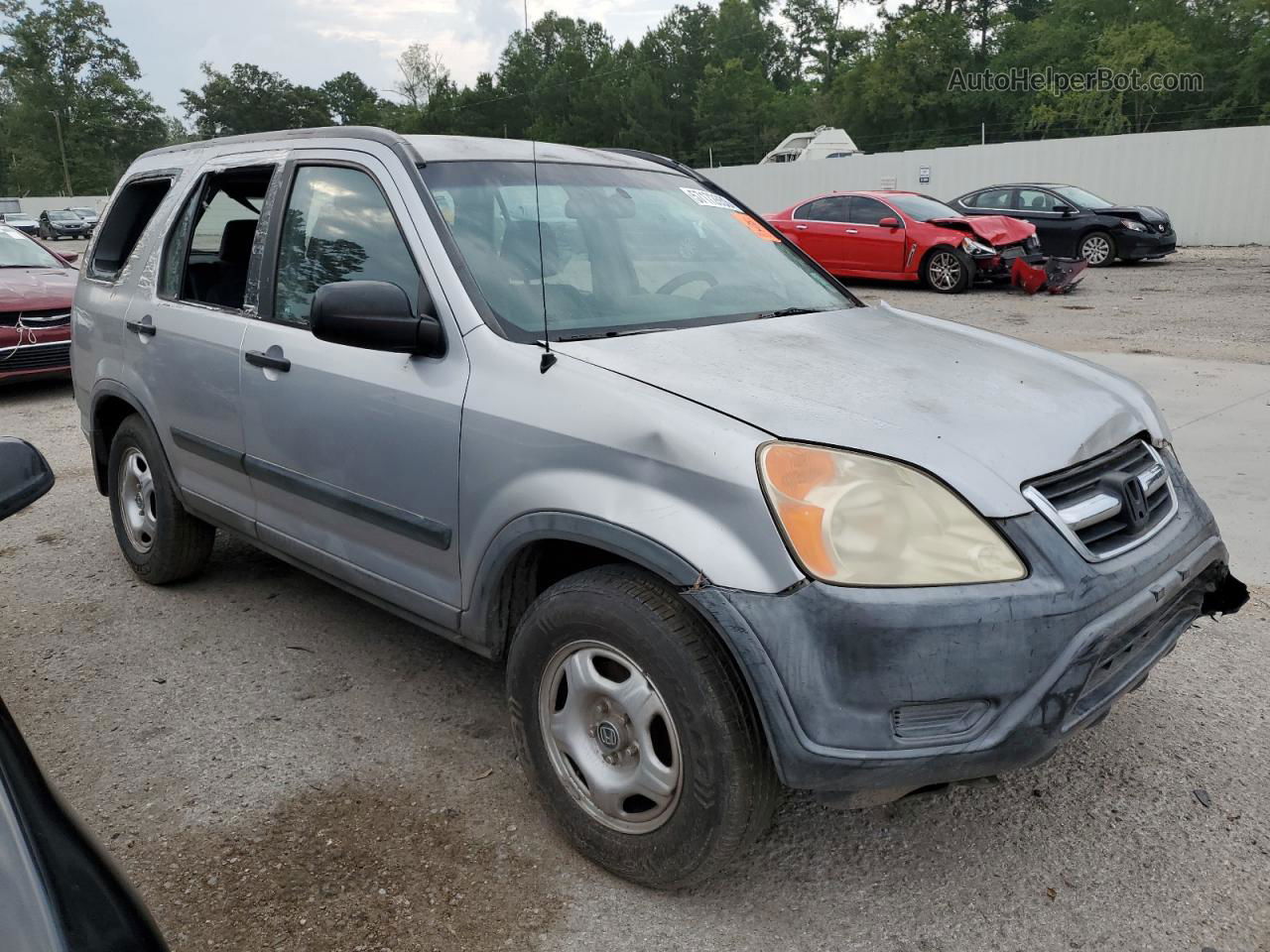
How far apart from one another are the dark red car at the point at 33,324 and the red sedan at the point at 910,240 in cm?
946

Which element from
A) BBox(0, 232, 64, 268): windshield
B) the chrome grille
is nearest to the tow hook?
the chrome grille

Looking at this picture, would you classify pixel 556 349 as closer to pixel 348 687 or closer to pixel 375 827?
pixel 375 827

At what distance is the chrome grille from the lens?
2139mm

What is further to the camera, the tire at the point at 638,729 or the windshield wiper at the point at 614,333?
the windshield wiper at the point at 614,333

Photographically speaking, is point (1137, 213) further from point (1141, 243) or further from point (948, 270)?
point (948, 270)

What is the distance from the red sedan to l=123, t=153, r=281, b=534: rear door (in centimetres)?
1118

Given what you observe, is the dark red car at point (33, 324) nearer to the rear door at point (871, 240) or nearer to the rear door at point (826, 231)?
the rear door at point (826, 231)

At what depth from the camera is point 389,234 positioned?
301cm

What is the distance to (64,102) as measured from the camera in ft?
243

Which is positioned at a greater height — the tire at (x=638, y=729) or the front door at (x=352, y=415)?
the front door at (x=352, y=415)

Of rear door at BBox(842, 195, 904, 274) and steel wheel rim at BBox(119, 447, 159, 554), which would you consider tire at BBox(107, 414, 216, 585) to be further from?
rear door at BBox(842, 195, 904, 274)

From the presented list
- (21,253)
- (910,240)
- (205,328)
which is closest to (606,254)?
(205,328)

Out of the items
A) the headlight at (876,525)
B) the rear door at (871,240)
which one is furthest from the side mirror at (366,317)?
the rear door at (871,240)

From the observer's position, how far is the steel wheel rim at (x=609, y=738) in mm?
2271
